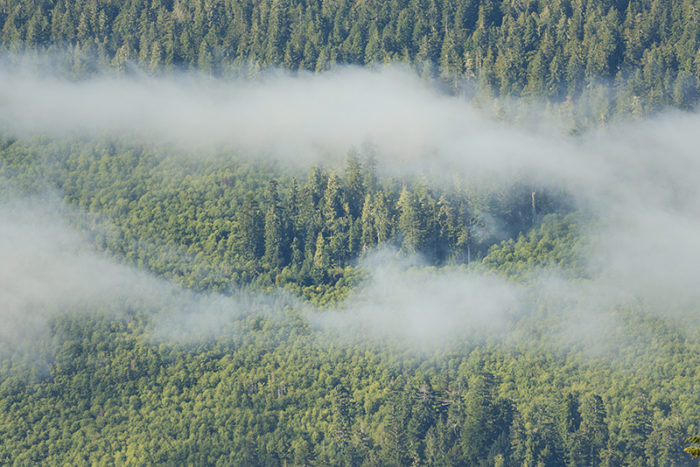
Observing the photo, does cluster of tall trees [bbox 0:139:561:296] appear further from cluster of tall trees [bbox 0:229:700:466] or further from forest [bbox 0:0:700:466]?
cluster of tall trees [bbox 0:229:700:466]

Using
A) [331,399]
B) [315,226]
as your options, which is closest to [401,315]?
[331,399]

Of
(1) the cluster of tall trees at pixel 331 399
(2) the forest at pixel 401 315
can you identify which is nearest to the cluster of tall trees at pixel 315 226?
(2) the forest at pixel 401 315

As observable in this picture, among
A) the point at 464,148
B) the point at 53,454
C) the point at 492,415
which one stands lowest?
the point at 53,454

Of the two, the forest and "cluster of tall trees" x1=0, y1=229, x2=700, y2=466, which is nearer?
"cluster of tall trees" x1=0, y1=229, x2=700, y2=466

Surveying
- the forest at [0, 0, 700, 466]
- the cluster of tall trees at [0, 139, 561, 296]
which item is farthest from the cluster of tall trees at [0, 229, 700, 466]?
the cluster of tall trees at [0, 139, 561, 296]

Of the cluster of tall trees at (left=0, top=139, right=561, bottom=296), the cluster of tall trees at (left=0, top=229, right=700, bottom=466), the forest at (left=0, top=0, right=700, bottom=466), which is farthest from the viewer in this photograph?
the cluster of tall trees at (left=0, top=139, right=561, bottom=296)

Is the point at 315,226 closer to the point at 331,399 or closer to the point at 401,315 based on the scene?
the point at 401,315

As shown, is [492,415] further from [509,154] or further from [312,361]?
[509,154]

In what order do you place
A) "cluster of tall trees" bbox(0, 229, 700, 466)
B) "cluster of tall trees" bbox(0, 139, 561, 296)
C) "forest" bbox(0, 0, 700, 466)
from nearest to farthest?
"cluster of tall trees" bbox(0, 229, 700, 466) < "forest" bbox(0, 0, 700, 466) < "cluster of tall trees" bbox(0, 139, 561, 296)

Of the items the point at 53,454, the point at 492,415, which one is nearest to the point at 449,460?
the point at 492,415

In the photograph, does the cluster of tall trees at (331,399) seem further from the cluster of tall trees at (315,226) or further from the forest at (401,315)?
the cluster of tall trees at (315,226)

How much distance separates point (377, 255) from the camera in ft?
621

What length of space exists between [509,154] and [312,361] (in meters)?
33.6

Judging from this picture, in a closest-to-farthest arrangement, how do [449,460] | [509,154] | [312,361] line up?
1. [449,460]
2. [312,361]
3. [509,154]
